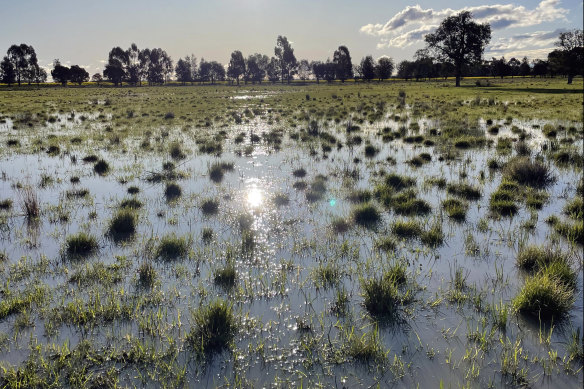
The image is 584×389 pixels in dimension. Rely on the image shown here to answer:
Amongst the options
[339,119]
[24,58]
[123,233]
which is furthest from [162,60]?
[123,233]

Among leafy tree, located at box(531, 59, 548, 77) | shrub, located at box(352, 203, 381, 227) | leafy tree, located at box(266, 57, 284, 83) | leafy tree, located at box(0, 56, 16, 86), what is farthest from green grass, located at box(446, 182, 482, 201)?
leafy tree, located at box(266, 57, 284, 83)

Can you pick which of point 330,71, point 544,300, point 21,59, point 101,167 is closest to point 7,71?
point 21,59

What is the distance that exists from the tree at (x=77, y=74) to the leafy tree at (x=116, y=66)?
10116 mm

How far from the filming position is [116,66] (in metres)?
132

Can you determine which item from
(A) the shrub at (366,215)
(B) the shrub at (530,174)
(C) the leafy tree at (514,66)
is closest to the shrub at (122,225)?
(A) the shrub at (366,215)

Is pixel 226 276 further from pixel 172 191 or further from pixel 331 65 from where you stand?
pixel 331 65

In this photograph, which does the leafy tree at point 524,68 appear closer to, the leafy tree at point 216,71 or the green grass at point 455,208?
the leafy tree at point 216,71

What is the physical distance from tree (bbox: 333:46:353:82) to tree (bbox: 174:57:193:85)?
5899cm

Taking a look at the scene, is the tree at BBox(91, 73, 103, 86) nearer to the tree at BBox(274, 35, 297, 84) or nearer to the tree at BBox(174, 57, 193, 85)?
the tree at BBox(174, 57, 193, 85)

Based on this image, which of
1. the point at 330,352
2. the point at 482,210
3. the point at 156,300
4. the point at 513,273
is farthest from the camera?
the point at 482,210

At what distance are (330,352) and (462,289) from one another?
7.90 feet

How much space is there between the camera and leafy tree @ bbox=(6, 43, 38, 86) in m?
119

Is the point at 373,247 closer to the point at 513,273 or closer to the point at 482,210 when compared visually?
the point at 513,273

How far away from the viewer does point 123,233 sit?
8.09 meters
